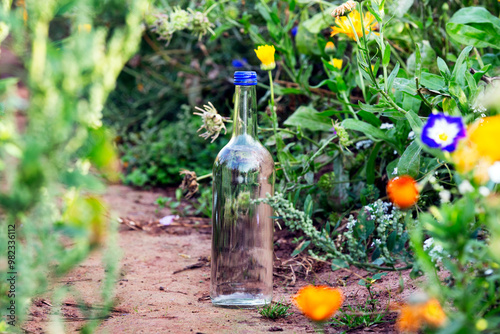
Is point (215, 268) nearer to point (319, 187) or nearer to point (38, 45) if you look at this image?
point (319, 187)

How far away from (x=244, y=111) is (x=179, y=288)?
0.61 metres

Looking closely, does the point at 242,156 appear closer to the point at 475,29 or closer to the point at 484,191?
the point at 484,191

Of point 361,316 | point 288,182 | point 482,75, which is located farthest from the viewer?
point 288,182

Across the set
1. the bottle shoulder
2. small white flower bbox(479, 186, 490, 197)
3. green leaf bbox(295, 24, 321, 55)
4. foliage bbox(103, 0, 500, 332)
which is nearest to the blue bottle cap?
the bottle shoulder

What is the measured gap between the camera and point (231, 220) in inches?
57.3

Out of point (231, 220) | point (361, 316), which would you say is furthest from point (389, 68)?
point (361, 316)

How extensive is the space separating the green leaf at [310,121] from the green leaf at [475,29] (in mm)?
585

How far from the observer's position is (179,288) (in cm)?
161

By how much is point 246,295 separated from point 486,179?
0.80 meters

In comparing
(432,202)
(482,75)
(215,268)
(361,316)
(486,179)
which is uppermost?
(482,75)

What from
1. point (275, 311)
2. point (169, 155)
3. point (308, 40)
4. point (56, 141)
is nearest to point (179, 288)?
point (275, 311)

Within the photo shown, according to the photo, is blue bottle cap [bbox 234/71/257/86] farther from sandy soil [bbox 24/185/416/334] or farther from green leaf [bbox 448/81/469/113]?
sandy soil [bbox 24/185/416/334]

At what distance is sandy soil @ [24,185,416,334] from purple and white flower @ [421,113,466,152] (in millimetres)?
459

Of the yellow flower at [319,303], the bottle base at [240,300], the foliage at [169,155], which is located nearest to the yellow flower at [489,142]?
the yellow flower at [319,303]
